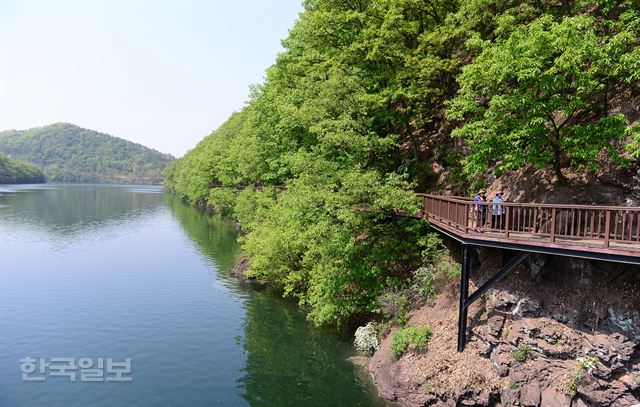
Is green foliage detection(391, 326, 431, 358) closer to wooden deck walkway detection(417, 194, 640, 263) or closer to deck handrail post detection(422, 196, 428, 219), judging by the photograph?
wooden deck walkway detection(417, 194, 640, 263)

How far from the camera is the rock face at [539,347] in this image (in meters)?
13.9

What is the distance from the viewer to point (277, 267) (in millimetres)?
31766

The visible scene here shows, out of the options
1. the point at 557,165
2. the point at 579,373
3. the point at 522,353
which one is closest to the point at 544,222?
the point at 557,165

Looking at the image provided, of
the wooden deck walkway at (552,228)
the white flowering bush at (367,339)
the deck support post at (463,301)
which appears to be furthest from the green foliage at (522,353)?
the white flowering bush at (367,339)

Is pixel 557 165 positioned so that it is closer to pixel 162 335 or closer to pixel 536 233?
pixel 536 233

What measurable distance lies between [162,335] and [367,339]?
11864 millimetres

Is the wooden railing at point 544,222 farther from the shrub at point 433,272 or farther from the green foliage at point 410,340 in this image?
the green foliage at point 410,340

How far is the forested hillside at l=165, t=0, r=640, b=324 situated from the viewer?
15.7 meters

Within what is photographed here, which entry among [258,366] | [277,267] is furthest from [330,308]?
[277,267]

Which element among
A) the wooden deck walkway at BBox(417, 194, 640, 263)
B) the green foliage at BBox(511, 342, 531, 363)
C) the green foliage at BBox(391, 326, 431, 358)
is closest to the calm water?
the green foliage at BBox(391, 326, 431, 358)

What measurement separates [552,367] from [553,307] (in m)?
2.06

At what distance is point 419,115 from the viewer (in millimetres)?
25594

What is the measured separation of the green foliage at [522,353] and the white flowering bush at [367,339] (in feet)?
24.5

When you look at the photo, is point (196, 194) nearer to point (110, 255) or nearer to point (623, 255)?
point (110, 255)
